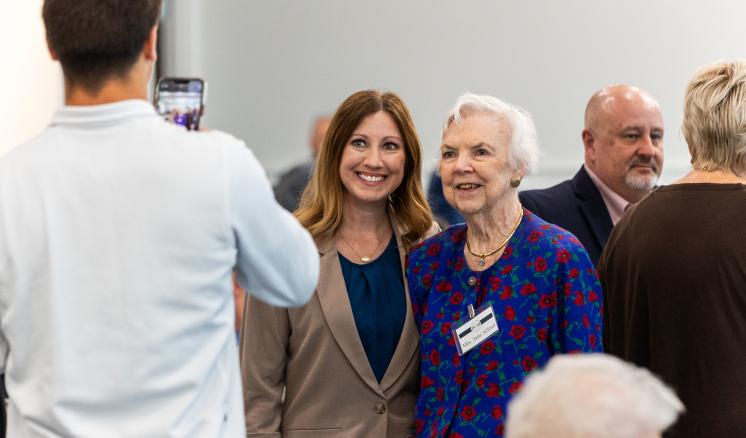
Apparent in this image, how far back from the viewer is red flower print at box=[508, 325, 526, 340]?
8.37 feet

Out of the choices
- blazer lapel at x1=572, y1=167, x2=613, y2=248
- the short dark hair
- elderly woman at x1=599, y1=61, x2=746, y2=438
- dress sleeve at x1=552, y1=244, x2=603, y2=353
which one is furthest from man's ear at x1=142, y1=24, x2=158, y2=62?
blazer lapel at x1=572, y1=167, x2=613, y2=248

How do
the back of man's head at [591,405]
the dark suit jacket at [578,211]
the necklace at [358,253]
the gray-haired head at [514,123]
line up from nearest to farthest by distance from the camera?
the back of man's head at [591,405]
the gray-haired head at [514,123]
the necklace at [358,253]
the dark suit jacket at [578,211]

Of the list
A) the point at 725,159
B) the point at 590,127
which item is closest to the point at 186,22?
the point at 590,127

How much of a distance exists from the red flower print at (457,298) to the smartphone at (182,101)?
87cm

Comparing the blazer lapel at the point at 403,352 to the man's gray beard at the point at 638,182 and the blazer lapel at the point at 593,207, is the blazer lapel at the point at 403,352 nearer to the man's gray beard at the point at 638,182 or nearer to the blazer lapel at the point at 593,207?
the blazer lapel at the point at 593,207

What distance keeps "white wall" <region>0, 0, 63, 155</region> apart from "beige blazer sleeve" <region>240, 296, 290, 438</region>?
1.62m

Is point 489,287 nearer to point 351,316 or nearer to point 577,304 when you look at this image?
point 577,304

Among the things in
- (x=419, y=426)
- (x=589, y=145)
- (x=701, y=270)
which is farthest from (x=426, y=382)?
(x=589, y=145)

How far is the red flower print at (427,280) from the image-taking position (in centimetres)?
276

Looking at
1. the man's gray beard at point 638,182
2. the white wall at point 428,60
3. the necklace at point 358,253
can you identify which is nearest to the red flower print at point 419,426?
the necklace at point 358,253

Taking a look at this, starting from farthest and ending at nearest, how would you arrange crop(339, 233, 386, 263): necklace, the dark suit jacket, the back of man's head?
the dark suit jacket → crop(339, 233, 386, 263): necklace → the back of man's head

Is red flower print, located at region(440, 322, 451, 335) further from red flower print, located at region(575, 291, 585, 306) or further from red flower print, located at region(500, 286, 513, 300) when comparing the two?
red flower print, located at region(575, 291, 585, 306)

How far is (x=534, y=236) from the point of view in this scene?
2.65 m

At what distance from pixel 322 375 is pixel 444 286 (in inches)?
14.7
